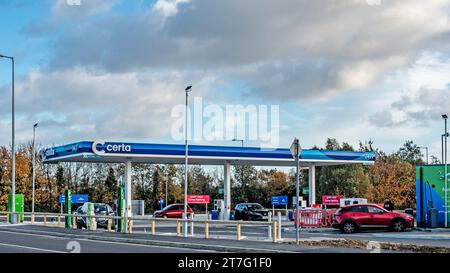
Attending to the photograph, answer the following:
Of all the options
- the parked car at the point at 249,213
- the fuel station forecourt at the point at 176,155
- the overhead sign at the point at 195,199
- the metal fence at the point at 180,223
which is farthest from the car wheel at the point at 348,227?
the parked car at the point at 249,213

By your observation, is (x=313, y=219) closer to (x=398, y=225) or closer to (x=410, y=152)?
(x=398, y=225)

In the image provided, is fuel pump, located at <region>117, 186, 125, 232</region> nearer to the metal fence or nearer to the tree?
the metal fence

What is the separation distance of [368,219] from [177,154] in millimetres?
17200

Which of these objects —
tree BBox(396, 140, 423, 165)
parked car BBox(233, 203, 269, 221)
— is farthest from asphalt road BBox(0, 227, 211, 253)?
tree BBox(396, 140, 423, 165)

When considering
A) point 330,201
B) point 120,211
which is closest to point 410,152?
point 330,201

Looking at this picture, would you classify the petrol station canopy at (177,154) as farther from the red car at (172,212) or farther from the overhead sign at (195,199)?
the red car at (172,212)

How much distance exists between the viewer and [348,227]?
34.5m

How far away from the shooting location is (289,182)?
88438 millimetres

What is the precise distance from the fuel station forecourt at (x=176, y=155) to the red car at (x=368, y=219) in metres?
14.8
